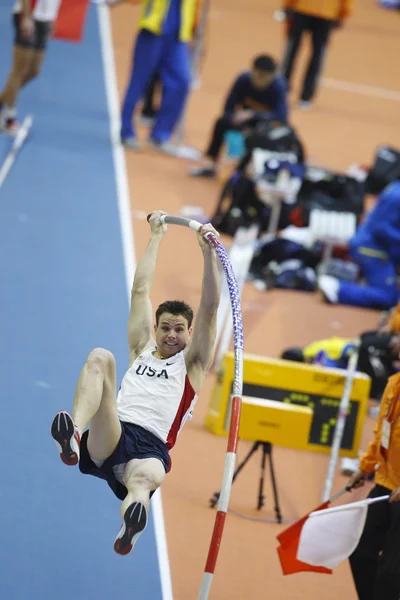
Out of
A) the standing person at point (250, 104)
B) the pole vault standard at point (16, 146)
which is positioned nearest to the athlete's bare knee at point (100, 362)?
the pole vault standard at point (16, 146)

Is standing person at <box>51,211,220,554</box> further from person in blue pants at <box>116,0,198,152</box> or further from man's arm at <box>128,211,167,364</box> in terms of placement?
person in blue pants at <box>116,0,198,152</box>

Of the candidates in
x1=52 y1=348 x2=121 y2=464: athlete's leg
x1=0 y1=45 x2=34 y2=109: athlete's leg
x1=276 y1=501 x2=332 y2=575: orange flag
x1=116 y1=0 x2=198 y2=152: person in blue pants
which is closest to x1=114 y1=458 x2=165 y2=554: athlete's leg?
x1=52 y1=348 x2=121 y2=464: athlete's leg

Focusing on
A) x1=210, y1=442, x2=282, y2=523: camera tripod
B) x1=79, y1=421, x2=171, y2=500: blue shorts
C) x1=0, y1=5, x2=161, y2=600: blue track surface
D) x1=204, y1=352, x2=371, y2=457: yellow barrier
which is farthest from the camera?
x1=204, y1=352, x2=371, y2=457: yellow barrier

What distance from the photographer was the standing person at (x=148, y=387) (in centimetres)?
565

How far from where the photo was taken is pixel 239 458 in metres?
8.02

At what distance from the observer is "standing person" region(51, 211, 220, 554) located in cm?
565

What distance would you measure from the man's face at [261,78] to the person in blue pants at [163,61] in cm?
86

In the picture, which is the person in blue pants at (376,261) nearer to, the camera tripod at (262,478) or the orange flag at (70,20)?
the camera tripod at (262,478)

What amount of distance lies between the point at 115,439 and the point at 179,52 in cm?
821

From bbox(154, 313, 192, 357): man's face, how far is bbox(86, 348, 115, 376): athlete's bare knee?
47 cm

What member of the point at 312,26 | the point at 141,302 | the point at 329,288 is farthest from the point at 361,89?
the point at 141,302

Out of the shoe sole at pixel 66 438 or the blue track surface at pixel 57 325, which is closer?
the shoe sole at pixel 66 438

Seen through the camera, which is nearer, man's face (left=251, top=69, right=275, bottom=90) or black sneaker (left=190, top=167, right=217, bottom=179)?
man's face (left=251, top=69, right=275, bottom=90)

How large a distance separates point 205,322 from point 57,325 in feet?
11.1
